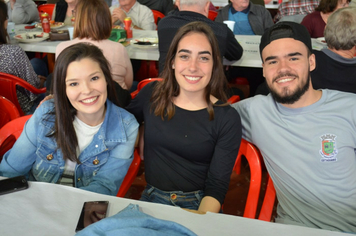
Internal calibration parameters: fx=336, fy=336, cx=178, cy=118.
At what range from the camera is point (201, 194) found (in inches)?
65.8

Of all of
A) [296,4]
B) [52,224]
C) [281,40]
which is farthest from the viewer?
[296,4]

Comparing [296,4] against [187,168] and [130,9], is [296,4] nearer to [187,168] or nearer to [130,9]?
[130,9]

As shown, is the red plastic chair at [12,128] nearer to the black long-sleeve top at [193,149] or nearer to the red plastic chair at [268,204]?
the black long-sleeve top at [193,149]

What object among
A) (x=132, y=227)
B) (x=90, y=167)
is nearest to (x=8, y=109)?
(x=90, y=167)

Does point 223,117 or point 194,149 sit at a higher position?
point 223,117

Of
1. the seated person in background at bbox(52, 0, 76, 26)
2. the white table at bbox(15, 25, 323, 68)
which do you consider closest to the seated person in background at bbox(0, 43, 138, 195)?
the white table at bbox(15, 25, 323, 68)

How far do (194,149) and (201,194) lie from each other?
237 mm

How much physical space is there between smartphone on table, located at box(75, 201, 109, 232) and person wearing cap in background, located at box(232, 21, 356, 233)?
0.83 m

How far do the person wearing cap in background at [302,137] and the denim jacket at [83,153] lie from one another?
2.04 ft

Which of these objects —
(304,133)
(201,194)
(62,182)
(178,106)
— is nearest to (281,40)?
(304,133)

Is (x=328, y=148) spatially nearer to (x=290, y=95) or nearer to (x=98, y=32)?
(x=290, y=95)

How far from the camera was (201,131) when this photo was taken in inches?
63.8

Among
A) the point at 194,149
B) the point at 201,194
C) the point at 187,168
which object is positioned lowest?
the point at 201,194

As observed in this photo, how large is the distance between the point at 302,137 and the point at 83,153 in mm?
1044
